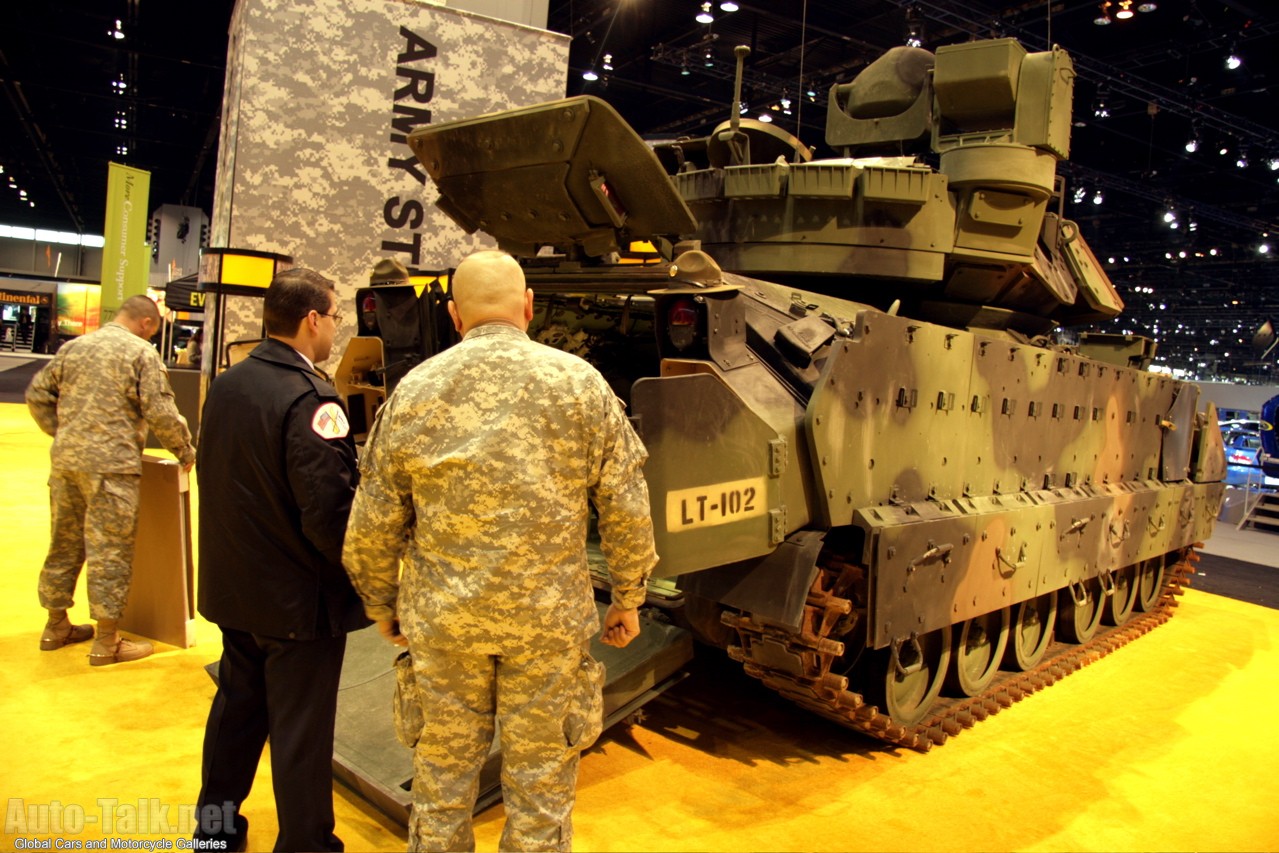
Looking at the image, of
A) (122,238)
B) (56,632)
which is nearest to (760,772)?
(56,632)

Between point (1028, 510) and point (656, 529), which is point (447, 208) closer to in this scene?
point (656, 529)

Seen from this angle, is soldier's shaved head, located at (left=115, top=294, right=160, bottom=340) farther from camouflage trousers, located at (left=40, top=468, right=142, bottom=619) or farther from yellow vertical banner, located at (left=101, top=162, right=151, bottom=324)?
yellow vertical banner, located at (left=101, top=162, right=151, bottom=324)

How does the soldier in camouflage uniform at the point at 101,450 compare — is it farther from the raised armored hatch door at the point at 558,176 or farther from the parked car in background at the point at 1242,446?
the parked car in background at the point at 1242,446

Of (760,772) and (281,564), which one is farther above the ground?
(281,564)

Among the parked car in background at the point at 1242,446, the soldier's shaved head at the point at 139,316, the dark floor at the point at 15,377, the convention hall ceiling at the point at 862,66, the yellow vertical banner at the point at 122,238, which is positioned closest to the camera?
the soldier's shaved head at the point at 139,316

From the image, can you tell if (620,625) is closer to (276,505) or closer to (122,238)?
(276,505)

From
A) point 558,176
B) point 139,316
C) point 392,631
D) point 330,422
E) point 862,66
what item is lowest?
point 392,631

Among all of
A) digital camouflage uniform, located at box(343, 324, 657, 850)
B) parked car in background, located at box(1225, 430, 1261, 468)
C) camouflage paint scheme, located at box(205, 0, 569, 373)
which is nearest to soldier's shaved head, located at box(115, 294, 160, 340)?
camouflage paint scheme, located at box(205, 0, 569, 373)

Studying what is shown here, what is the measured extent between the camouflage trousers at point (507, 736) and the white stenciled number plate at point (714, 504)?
921 millimetres

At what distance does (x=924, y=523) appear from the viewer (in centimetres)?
426

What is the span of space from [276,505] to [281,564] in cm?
17

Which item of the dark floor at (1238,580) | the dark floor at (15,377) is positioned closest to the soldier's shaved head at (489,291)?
the dark floor at (1238,580)

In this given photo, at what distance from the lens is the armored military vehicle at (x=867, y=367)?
12.1ft

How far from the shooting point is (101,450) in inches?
187
